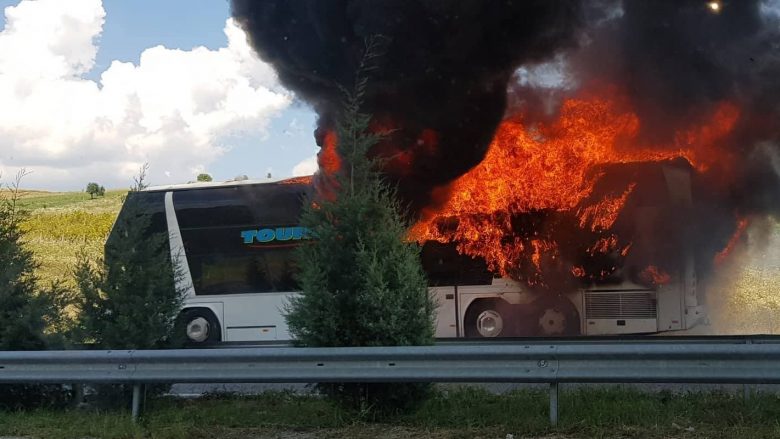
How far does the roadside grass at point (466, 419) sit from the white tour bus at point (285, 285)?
16.8ft

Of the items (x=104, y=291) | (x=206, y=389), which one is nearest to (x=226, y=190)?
(x=206, y=389)

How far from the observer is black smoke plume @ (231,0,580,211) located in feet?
35.5

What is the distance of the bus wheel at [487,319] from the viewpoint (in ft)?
38.3

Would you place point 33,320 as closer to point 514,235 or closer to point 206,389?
point 206,389

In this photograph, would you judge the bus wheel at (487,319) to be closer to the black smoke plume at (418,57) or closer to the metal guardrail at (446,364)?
the black smoke plume at (418,57)

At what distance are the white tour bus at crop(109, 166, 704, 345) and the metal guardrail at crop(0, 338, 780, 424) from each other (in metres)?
5.79

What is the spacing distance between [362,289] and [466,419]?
4.28 ft

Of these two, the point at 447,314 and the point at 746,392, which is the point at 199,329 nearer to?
the point at 447,314

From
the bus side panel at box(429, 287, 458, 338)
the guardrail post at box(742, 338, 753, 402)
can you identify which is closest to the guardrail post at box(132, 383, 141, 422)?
the guardrail post at box(742, 338, 753, 402)

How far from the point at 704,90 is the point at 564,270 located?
3.63m

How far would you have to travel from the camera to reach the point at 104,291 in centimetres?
642

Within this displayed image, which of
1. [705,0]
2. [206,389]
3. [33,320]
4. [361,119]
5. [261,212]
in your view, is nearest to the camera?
[361,119]

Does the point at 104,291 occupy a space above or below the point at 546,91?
below

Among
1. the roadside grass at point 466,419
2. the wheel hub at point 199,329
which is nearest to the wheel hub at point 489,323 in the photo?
the wheel hub at point 199,329
